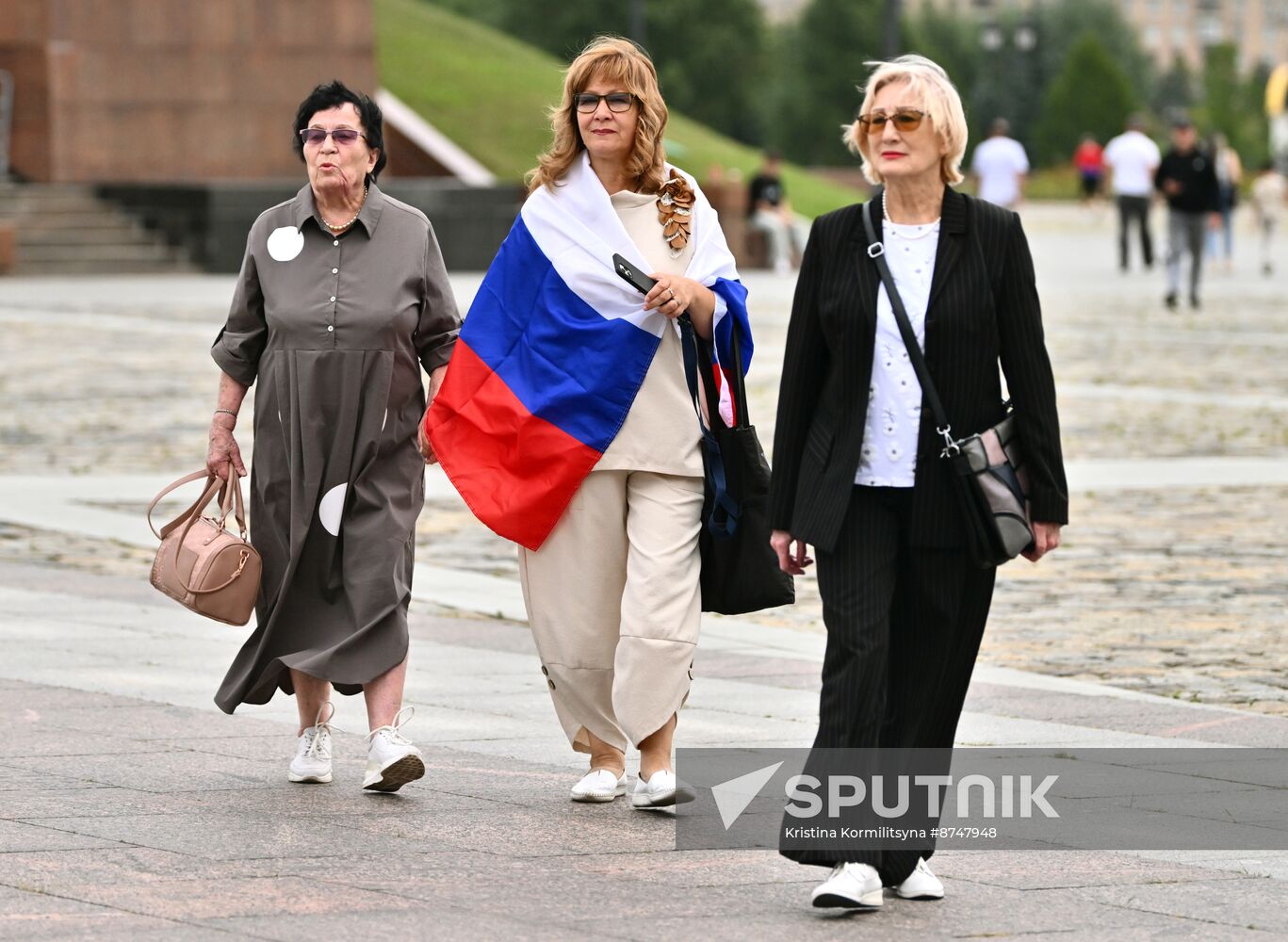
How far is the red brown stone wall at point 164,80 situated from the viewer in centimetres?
3325

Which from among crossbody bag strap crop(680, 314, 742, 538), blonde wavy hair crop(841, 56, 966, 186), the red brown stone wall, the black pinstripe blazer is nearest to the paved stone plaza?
crossbody bag strap crop(680, 314, 742, 538)

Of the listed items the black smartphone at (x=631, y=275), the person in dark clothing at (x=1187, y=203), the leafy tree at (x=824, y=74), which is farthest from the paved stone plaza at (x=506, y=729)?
the leafy tree at (x=824, y=74)

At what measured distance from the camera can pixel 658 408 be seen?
5777 millimetres

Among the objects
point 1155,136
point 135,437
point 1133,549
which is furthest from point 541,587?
point 1155,136

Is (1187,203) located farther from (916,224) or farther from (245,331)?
(916,224)

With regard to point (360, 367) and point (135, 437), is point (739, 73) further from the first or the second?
point (360, 367)

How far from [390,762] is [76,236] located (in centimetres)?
2754

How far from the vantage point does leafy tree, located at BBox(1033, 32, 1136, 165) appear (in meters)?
88.5

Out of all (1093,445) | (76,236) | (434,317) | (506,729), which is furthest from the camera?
(76,236)

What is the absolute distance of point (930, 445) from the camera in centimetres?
Answer: 479

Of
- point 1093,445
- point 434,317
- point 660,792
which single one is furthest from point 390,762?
point 1093,445

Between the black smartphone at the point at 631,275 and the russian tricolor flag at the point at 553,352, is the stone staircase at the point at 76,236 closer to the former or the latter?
the russian tricolor flag at the point at 553,352

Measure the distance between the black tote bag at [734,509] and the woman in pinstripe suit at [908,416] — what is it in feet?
2.59

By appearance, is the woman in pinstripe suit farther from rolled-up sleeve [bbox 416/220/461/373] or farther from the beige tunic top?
rolled-up sleeve [bbox 416/220/461/373]
